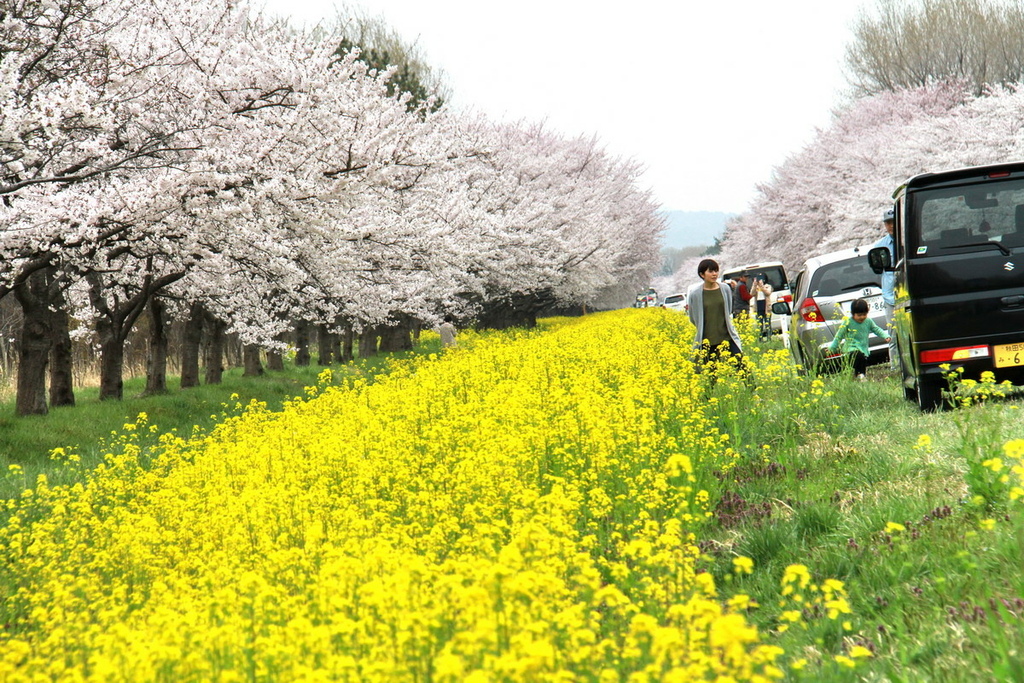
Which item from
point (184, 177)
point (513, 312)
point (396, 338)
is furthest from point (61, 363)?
point (513, 312)

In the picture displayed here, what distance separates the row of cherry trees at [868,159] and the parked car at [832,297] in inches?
895

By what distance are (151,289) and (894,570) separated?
44.0 feet

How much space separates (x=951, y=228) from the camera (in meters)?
8.45

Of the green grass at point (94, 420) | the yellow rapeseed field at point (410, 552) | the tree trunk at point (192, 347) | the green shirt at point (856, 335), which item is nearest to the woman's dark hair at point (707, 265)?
the yellow rapeseed field at point (410, 552)

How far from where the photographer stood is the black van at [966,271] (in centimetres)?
823

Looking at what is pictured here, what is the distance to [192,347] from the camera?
19688 millimetres

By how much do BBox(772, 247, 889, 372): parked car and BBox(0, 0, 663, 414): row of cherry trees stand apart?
6848mm

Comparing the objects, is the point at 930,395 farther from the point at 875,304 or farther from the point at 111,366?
the point at 111,366

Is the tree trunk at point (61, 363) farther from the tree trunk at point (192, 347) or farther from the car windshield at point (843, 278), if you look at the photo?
the car windshield at point (843, 278)

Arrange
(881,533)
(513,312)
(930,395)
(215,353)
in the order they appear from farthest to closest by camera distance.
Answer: (513,312) < (215,353) < (930,395) < (881,533)

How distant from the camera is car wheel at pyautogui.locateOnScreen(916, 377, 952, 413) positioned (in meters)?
8.63


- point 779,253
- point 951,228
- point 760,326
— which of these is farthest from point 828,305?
point 779,253

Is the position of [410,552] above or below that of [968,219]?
below

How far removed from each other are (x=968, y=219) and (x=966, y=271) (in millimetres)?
510
